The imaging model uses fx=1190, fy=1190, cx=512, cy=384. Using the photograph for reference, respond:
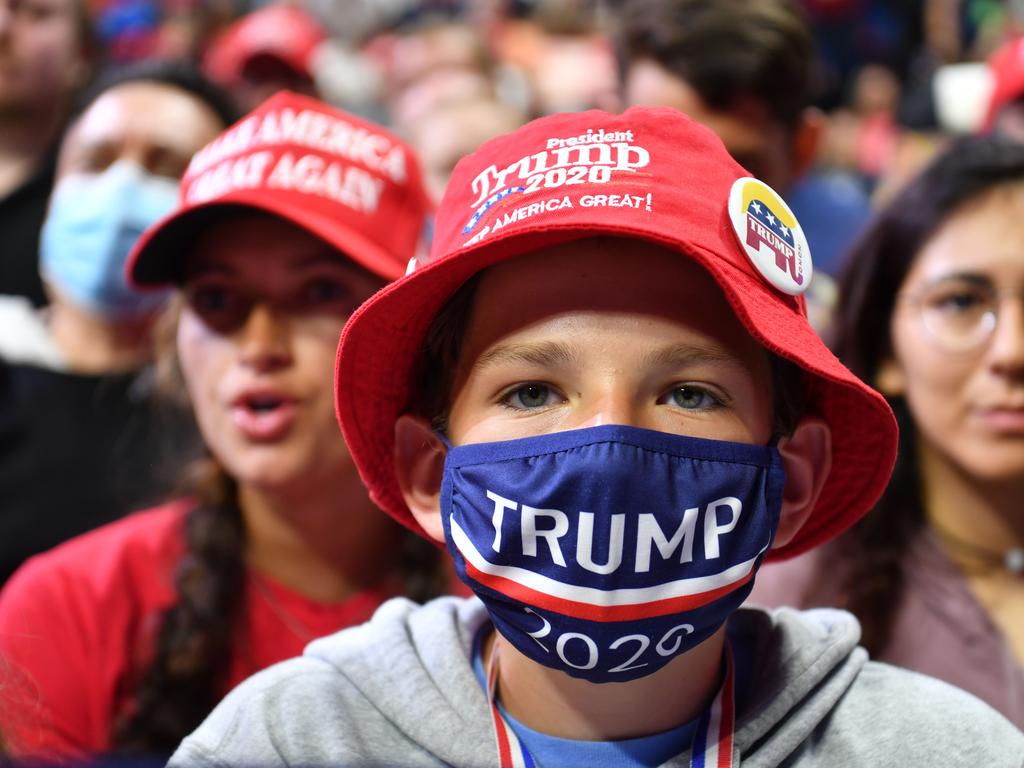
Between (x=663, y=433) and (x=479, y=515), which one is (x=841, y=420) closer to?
(x=663, y=433)

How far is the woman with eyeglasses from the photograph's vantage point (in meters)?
2.39

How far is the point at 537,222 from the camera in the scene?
146 centimetres

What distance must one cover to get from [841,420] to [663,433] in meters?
0.38

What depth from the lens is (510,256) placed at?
157cm

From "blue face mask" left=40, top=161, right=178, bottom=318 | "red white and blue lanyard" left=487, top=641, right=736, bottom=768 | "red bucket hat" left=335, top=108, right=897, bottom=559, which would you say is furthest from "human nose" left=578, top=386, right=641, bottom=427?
"blue face mask" left=40, top=161, right=178, bottom=318

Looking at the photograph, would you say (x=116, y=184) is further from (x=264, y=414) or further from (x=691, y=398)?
(x=691, y=398)

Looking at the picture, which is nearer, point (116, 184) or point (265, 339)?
point (265, 339)

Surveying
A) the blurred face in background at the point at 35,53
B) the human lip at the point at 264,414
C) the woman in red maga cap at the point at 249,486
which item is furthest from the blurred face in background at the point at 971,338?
the blurred face in background at the point at 35,53

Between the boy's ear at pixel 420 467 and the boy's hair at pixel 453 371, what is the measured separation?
3 cm

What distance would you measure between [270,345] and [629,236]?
1.02m

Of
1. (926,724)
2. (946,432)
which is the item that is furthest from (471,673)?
(946,432)

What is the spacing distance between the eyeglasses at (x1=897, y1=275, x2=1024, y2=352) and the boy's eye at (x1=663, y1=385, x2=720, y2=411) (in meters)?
1.13

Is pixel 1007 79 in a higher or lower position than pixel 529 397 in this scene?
higher

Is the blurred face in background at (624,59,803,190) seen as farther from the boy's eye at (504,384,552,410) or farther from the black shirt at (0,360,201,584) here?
the boy's eye at (504,384,552,410)
